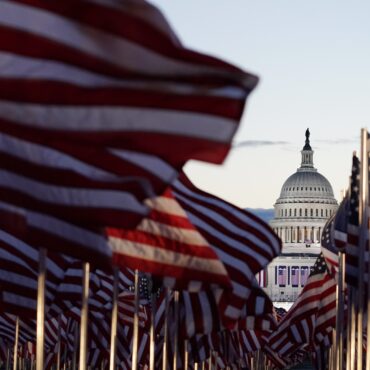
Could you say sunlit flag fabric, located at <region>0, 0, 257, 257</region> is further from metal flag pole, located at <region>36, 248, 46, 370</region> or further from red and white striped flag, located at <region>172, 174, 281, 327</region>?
red and white striped flag, located at <region>172, 174, 281, 327</region>

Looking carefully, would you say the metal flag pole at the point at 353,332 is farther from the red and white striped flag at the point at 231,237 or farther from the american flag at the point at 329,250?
the american flag at the point at 329,250

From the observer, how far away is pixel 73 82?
13.8 meters

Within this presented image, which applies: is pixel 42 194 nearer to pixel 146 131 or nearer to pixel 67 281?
pixel 146 131

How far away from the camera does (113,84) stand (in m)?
13.8

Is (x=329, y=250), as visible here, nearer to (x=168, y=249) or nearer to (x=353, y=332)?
(x=353, y=332)

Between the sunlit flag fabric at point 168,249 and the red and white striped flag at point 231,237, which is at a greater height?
the red and white striped flag at point 231,237

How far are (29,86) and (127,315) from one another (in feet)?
104

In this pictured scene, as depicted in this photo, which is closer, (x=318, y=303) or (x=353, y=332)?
(x=353, y=332)

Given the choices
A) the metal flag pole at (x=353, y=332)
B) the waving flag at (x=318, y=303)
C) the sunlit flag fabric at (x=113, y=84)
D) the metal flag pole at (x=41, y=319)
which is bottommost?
the metal flag pole at (x=41, y=319)

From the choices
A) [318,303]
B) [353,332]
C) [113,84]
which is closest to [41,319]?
[113,84]

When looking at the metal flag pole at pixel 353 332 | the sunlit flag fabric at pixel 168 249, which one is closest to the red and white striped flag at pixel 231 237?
the sunlit flag fabric at pixel 168 249

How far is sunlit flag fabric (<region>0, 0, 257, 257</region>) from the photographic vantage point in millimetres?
13836

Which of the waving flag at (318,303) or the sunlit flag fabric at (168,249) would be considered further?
the waving flag at (318,303)

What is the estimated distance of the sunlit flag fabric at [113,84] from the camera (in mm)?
13836
